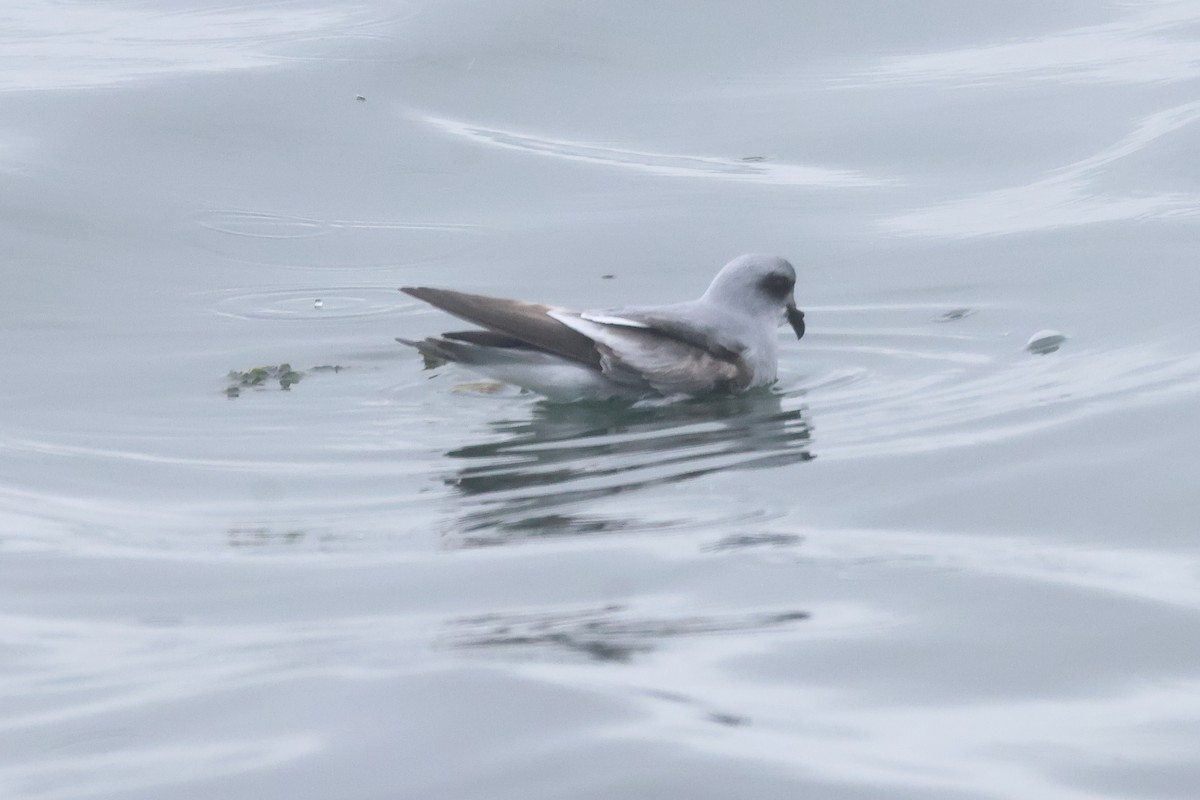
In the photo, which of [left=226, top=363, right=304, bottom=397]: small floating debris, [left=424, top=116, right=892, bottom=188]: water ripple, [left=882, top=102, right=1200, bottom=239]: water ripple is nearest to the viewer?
[left=226, top=363, right=304, bottom=397]: small floating debris

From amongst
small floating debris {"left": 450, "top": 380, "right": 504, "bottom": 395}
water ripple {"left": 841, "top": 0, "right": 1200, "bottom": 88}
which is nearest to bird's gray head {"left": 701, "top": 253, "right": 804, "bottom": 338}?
small floating debris {"left": 450, "top": 380, "right": 504, "bottom": 395}

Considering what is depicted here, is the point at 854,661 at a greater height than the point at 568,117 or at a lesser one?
lesser

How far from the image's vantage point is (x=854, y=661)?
161 inches

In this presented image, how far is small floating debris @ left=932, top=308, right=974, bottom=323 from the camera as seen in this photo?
866 centimetres

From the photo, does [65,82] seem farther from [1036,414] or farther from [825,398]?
[1036,414]

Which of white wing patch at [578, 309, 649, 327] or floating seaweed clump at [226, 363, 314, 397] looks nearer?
white wing patch at [578, 309, 649, 327]

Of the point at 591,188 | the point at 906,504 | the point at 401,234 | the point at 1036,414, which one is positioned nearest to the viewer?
the point at 906,504

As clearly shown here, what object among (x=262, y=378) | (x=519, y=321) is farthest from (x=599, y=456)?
(x=262, y=378)

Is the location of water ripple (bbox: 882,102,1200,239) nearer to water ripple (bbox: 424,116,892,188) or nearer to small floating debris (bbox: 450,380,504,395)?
Answer: water ripple (bbox: 424,116,892,188)

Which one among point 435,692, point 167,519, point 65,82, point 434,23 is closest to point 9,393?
point 167,519

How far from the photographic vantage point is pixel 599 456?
6457mm

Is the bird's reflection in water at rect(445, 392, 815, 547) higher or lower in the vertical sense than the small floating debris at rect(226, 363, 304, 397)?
lower

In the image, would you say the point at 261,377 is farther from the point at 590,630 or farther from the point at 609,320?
the point at 590,630

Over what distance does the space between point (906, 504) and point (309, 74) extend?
8.40 metres
